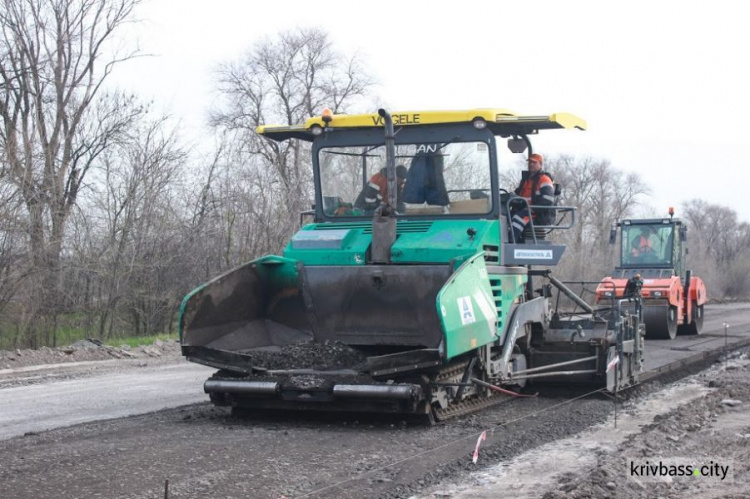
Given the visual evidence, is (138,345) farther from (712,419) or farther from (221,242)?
(712,419)

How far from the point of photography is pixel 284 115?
38.4 m

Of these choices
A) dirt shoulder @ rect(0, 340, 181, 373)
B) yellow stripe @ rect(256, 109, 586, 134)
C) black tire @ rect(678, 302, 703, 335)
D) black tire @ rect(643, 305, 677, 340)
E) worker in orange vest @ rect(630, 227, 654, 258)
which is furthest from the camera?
black tire @ rect(678, 302, 703, 335)

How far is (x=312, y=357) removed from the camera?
844 cm

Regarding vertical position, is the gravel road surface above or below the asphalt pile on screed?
below

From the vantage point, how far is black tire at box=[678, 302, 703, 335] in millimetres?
21734

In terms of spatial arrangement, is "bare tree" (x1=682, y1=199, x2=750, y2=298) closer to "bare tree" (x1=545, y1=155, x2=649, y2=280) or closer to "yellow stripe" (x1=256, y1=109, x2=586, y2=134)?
"bare tree" (x1=545, y1=155, x2=649, y2=280)

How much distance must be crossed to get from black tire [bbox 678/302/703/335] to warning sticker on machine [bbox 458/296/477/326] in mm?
15124

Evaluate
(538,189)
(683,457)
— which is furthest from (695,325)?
(683,457)

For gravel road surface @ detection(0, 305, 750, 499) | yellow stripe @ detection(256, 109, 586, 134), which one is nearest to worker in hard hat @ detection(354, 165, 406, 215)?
yellow stripe @ detection(256, 109, 586, 134)

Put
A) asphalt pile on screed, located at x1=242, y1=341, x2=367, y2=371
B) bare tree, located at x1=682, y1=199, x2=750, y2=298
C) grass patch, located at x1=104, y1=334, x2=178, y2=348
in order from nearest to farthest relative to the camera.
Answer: asphalt pile on screed, located at x1=242, y1=341, x2=367, y2=371 → grass patch, located at x1=104, y1=334, x2=178, y2=348 → bare tree, located at x1=682, y1=199, x2=750, y2=298

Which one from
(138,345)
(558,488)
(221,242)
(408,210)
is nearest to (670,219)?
(221,242)

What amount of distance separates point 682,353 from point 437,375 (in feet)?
32.0

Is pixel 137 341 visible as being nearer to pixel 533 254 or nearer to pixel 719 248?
pixel 533 254

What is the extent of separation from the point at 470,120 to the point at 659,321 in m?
12.0
